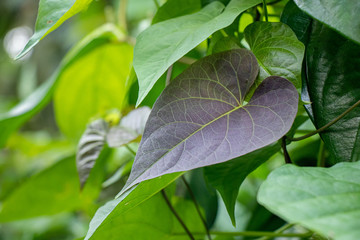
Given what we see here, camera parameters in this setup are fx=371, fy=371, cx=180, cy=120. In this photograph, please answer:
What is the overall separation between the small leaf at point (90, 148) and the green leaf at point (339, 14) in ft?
1.07

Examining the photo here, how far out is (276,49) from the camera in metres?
0.35

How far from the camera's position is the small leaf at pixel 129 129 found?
0.48m

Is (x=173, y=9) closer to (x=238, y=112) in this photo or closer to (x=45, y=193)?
(x=238, y=112)

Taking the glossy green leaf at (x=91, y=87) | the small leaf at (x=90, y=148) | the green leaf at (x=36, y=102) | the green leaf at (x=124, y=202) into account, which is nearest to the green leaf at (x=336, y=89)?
the green leaf at (x=124, y=202)

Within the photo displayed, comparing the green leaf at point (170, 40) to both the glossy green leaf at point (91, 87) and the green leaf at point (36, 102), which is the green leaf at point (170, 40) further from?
the glossy green leaf at point (91, 87)

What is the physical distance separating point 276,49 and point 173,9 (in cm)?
19

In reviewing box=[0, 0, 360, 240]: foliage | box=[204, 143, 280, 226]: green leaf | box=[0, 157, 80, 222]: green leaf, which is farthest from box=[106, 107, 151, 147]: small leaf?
box=[0, 157, 80, 222]: green leaf

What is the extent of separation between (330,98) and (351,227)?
163 millimetres

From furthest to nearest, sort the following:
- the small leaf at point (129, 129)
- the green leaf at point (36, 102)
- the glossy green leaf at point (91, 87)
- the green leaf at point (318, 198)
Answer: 1. the glossy green leaf at point (91, 87)
2. the green leaf at point (36, 102)
3. the small leaf at point (129, 129)
4. the green leaf at point (318, 198)

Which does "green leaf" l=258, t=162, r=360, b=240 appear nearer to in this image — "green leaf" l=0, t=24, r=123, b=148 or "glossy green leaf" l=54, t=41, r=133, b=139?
"green leaf" l=0, t=24, r=123, b=148

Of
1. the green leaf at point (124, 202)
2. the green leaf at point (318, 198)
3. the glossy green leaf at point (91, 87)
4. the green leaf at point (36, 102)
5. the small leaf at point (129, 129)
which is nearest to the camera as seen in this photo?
the green leaf at point (318, 198)

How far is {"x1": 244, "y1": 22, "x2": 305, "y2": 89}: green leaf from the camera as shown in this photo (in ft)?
1.08

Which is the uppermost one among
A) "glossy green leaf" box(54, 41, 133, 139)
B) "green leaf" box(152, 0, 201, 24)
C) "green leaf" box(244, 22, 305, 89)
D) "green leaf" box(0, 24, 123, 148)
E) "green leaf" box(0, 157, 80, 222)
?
"green leaf" box(152, 0, 201, 24)

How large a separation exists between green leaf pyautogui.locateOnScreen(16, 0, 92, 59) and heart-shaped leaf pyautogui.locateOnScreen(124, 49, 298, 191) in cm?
11
